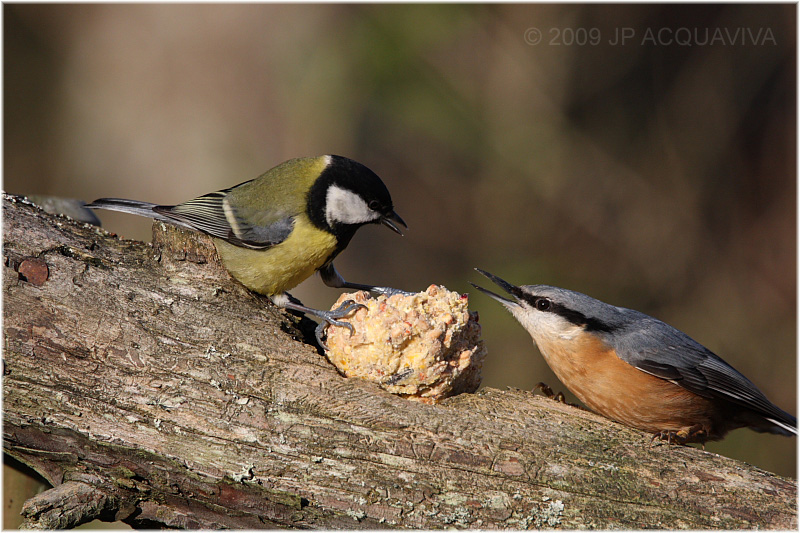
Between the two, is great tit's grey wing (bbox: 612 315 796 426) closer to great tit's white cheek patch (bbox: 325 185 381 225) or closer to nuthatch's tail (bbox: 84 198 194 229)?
great tit's white cheek patch (bbox: 325 185 381 225)

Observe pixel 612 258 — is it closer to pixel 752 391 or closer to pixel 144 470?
pixel 752 391

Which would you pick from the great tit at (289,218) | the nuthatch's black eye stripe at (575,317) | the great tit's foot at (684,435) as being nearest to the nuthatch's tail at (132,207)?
the great tit at (289,218)

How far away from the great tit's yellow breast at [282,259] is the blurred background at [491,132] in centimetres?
297

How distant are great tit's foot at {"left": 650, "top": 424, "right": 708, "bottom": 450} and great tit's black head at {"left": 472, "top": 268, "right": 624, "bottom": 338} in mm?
521

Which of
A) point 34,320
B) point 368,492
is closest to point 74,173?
point 34,320

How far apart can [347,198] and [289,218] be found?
1.08 feet

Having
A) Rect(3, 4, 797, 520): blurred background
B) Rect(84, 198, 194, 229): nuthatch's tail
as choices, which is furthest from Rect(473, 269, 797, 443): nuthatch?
Rect(3, 4, 797, 520): blurred background

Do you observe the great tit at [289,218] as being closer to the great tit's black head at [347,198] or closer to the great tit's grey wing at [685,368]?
the great tit's black head at [347,198]

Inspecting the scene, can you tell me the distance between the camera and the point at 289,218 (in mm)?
3262

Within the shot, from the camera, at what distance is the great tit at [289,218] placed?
10.2 feet

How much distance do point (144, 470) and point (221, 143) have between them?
4391mm

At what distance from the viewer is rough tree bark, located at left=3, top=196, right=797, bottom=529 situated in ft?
7.02

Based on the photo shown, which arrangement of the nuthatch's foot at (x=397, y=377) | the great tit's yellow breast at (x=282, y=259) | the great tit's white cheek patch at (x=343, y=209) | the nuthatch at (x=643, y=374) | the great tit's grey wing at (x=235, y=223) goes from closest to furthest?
1. the nuthatch's foot at (x=397, y=377)
2. the nuthatch at (x=643, y=374)
3. the great tit's yellow breast at (x=282, y=259)
4. the great tit's grey wing at (x=235, y=223)
5. the great tit's white cheek patch at (x=343, y=209)

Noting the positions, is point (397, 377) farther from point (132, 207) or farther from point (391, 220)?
point (132, 207)
